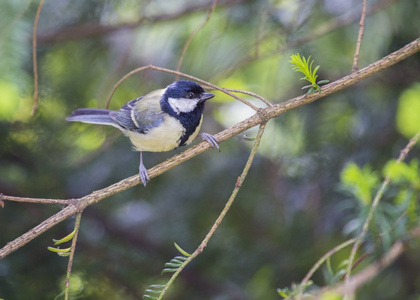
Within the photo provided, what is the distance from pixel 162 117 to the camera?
89.4 inches

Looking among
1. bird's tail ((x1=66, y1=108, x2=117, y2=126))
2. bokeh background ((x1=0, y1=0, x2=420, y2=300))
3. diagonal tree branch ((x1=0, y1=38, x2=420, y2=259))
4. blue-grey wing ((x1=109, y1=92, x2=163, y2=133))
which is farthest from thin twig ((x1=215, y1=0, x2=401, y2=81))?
diagonal tree branch ((x1=0, y1=38, x2=420, y2=259))

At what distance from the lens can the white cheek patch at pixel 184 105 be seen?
2234mm

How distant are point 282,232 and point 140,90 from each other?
3.09 feet

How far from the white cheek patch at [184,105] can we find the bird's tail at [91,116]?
0.28 metres

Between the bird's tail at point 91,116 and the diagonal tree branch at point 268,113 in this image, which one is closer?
the diagonal tree branch at point 268,113

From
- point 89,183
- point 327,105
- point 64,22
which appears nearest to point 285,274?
point 327,105

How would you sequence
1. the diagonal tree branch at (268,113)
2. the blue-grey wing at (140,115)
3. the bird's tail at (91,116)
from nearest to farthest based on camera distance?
1. the diagonal tree branch at (268,113)
2. the bird's tail at (91,116)
3. the blue-grey wing at (140,115)

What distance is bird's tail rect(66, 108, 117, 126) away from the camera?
2.15 m

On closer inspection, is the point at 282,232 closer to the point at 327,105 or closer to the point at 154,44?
the point at 327,105

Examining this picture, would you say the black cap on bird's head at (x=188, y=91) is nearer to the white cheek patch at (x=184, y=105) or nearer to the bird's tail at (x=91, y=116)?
the white cheek patch at (x=184, y=105)

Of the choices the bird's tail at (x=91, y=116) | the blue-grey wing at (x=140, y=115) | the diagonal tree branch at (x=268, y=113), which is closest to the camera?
the diagonal tree branch at (x=268, y=113)

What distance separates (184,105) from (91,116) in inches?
15.5

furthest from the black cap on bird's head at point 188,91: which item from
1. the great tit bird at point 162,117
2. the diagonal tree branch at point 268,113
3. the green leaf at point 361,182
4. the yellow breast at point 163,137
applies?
the green leaf at point 361,182

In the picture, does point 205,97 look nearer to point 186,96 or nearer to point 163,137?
point 186,96
